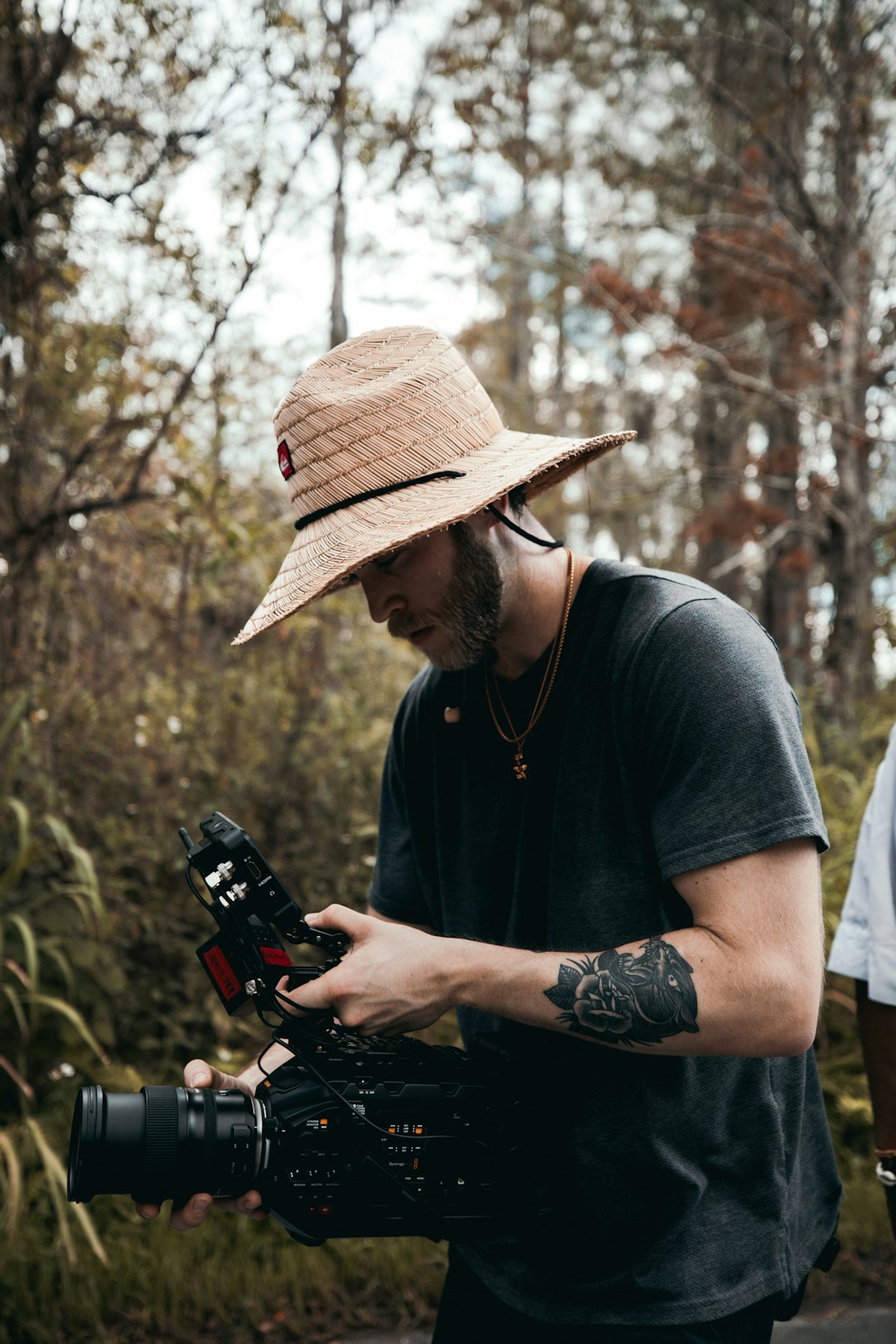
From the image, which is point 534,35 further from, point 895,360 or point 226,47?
point 226,47

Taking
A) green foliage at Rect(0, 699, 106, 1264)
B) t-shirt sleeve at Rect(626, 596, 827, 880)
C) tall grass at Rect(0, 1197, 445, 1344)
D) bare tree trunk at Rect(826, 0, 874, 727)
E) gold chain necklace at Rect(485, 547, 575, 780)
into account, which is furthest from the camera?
bare tree trunk at Rect(826, 0, 874, 727)

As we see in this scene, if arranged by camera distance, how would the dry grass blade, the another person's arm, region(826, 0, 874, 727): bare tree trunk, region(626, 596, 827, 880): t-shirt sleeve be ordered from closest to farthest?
region(626, 596, 827, 880): t-shirt sleeve
the another person's arm
the dry grass blade
region(826, 0, 874, 727): bare tree trunk

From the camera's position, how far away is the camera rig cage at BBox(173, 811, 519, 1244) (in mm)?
1462

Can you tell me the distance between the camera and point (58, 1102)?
3441 millimetres

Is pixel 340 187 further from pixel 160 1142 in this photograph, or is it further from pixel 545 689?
pixel 160 1142

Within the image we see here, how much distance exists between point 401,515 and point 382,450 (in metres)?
0.13

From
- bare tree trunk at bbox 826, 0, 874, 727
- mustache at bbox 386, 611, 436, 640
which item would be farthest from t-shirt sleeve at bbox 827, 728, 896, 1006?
bare tree trunk at bbox 826, 0, 874, 727

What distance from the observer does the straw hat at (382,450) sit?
1.68 meters

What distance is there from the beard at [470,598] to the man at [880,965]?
843 millimetres

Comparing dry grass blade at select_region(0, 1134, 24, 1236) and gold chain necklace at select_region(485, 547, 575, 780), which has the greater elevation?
gold chain necklace at select_region(485, 547, 575, 780)

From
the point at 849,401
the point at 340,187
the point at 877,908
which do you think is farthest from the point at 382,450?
the point at 849,401

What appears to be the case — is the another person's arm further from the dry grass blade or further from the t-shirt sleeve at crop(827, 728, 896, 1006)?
the dry grass blade

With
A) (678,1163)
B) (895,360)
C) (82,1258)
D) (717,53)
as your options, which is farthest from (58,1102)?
(717,53)

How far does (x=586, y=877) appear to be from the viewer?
1.59 meters
